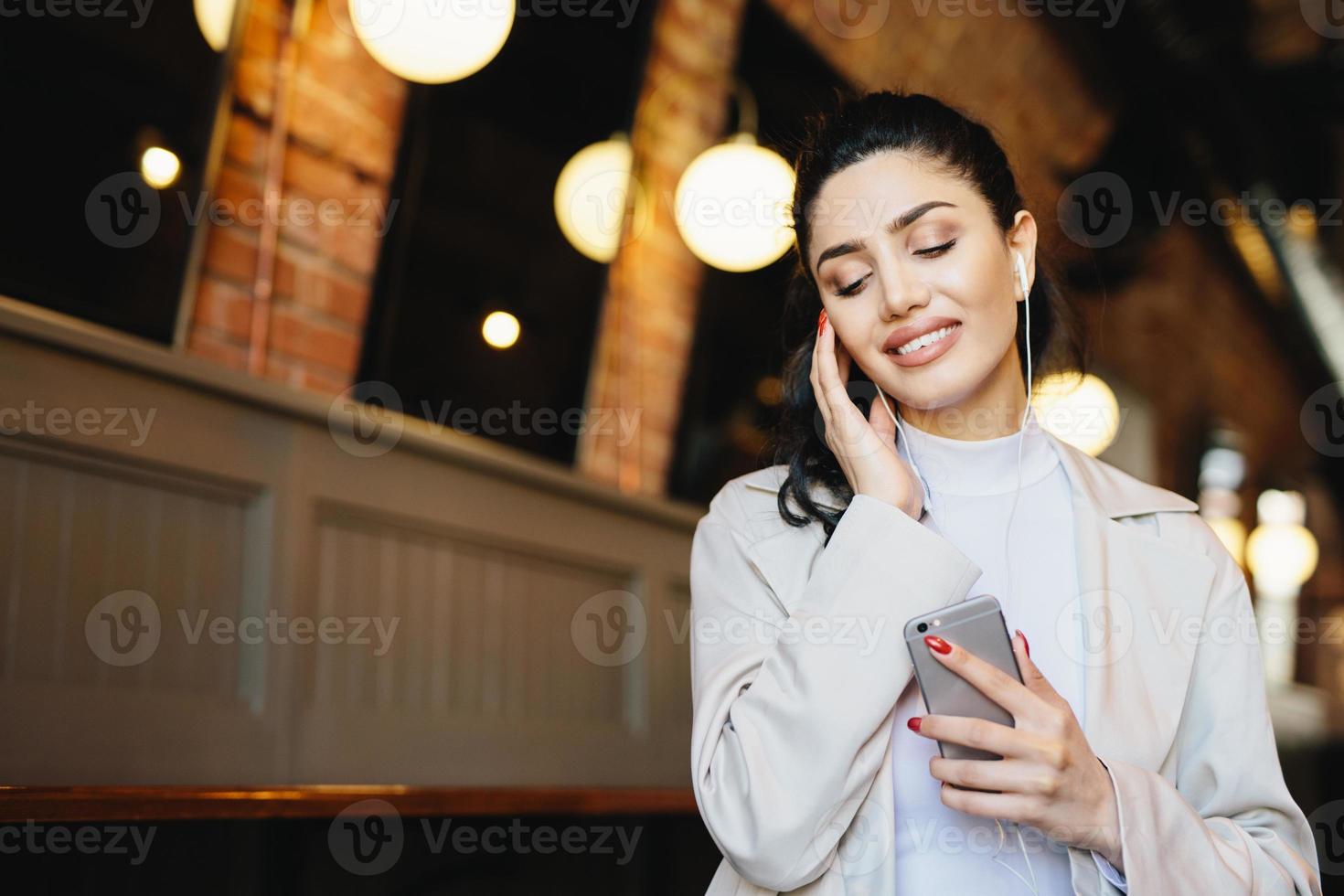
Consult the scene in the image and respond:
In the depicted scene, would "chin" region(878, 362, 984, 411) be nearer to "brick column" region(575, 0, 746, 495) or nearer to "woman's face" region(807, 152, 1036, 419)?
"woman's face" region(807, 152, 1036, 419)

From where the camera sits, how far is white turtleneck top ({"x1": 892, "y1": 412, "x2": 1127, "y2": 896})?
1.33 m

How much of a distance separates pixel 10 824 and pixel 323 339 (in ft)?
4.34

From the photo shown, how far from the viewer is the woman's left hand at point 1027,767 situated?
1.21 m

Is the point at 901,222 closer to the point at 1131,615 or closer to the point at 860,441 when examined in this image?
the point at 860,441

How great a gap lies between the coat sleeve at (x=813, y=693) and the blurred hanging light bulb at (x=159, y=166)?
1.47m

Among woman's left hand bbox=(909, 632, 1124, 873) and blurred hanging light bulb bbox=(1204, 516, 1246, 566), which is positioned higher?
blurred hanging light bulb bbox=(1204, 516, 1246, 566)

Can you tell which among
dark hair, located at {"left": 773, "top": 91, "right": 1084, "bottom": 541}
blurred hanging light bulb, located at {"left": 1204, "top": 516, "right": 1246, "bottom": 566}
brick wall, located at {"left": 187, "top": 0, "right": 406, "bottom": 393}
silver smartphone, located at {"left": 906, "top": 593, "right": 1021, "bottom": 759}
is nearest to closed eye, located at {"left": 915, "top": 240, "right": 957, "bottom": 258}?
dark hair, located at {"left": 773, "top": 91, "right": 1084, "bottom": 541}

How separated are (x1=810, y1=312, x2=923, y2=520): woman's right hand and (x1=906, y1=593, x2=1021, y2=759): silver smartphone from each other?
0.62 ft

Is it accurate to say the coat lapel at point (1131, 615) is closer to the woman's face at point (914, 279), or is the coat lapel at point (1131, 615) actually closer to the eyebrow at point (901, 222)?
the woman's face at point (914, 279)

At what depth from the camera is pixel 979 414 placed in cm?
161

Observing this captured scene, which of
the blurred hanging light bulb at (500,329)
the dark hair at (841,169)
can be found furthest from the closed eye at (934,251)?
the blurred hanging light bulb at (500,329)

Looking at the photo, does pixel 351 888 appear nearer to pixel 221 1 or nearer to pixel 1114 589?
pixel 1114 589

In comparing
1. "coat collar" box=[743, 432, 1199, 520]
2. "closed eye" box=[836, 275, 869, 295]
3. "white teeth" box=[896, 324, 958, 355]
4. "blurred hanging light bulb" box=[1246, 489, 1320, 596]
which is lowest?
"coat collar" box=[743, 432, 1199, 520]

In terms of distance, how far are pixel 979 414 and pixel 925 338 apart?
17 centimetres
